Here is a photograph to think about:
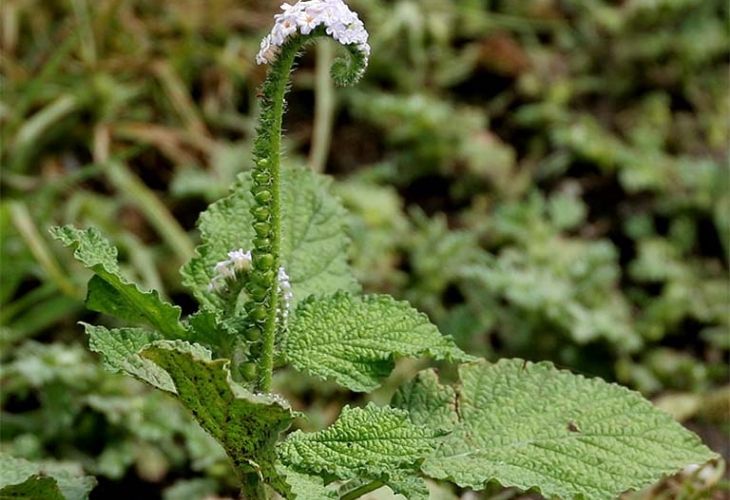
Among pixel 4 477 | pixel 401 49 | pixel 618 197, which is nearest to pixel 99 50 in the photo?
pixel 401 49

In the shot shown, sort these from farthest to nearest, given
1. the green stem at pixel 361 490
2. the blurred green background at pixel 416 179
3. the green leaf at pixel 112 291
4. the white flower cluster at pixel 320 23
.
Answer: the blurred green background at pixel 416 179
the green stem at pixel 361 490
the green leaf at pixel 112 291
the white flower cluster at pixel 320 23

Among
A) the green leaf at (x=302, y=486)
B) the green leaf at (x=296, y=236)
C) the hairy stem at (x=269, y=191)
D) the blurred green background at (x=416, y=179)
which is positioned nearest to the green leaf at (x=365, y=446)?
the green leaf at (x=302, y=486)

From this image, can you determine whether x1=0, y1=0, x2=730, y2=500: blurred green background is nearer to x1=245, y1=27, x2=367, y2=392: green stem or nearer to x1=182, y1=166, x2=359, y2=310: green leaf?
x1=182, y1=166, x2=359, y2=310: green leaf

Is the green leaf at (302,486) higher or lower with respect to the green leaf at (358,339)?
lower

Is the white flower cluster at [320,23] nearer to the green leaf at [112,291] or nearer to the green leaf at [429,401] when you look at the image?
the green leaf at [112,291]

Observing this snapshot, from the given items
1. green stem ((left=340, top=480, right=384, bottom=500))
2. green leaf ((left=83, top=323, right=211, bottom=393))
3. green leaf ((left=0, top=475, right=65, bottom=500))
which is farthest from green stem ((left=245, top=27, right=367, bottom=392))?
green leaf ((left=0, top=475, right=65, bottom=500))

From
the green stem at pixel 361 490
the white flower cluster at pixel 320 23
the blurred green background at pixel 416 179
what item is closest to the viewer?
the white flower cluster at pixel 320 23
